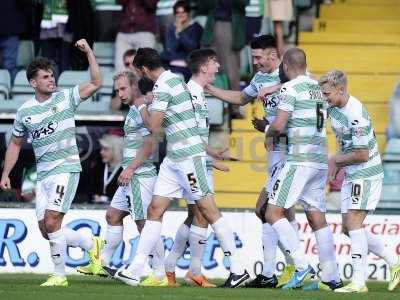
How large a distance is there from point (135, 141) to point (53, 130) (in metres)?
0.95

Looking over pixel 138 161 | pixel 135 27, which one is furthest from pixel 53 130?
pixel 135 27

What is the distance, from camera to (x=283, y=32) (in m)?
24.0

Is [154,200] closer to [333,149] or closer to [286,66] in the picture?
[286,66]

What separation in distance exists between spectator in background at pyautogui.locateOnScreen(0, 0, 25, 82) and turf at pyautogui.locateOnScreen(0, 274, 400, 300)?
6133 millimetres

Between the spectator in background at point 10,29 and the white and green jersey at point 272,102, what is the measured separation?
5.89m

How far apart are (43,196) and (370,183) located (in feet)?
10.0

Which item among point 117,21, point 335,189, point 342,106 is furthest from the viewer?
point 117,21

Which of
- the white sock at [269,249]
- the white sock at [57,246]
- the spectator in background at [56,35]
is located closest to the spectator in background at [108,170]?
the spectator in background at [56,35]

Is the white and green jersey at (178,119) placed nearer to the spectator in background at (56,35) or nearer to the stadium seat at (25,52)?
the spectator in background at (56,35)

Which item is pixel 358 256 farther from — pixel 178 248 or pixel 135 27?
A: pixel 135 27

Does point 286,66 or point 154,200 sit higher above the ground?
point 286,66

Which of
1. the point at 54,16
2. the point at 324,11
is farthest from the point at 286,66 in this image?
the point at 324,11

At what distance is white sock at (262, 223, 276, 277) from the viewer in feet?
58.3

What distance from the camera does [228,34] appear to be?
22.6 meters
